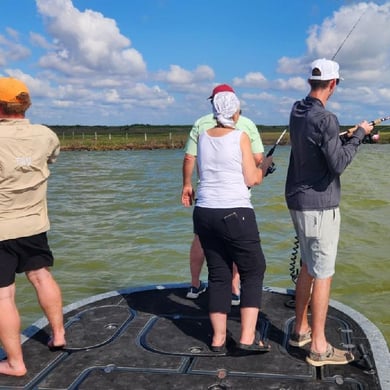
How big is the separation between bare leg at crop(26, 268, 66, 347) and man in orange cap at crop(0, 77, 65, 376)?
7 cm

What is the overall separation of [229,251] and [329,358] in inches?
46.2

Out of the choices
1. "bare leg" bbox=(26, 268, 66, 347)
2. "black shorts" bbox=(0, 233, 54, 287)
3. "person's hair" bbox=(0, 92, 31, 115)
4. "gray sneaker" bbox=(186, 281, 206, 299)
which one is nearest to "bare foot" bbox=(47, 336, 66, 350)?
"bare leg" bbox=(26, 268, 66, 347)

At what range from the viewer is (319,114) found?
4.00m

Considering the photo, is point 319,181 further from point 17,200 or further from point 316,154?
point 17,200

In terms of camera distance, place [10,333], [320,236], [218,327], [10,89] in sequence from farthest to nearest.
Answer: [218,327], [320,236], [10,333], [10,89]

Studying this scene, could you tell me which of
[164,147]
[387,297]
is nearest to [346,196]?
[387,297]

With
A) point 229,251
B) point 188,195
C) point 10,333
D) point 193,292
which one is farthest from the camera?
point 193,292

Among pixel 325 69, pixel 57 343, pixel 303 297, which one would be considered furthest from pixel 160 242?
pixel 325 69

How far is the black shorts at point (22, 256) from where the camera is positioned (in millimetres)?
4012

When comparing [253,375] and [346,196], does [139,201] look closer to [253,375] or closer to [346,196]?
[346,196]

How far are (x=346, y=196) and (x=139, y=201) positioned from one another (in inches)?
306

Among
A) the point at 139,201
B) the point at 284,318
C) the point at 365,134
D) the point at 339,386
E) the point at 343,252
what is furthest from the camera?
the point at 139,201

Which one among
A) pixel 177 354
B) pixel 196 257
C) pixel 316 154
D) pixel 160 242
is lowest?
pixel 160 242

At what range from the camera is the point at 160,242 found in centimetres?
1180
